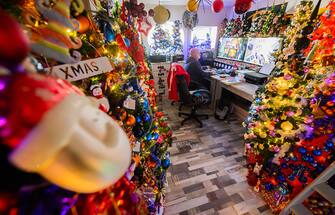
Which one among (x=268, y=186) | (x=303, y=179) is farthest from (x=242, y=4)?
(x=268, y=186)

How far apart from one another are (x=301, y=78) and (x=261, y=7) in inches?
100

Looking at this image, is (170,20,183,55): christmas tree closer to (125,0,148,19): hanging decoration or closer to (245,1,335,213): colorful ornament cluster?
(125,0,148,19): hanging decoration

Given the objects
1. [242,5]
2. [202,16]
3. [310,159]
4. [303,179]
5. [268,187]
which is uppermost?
[202,16]

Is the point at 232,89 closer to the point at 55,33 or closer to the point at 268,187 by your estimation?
the point at 268,187

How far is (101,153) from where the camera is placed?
282 millimetres

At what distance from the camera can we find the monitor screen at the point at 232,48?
328cm

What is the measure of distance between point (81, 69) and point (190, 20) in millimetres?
3975

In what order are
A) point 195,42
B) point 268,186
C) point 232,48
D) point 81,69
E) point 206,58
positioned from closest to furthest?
point 81,69
point 268,186
point 232,48
point 206,58
point 195,42

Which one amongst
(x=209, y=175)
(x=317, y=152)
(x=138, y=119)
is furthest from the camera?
(x=209, y=175)

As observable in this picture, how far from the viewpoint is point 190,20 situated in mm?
3895

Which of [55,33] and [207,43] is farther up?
[55,33]

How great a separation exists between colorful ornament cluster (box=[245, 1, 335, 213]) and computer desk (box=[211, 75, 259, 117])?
2.03 feet

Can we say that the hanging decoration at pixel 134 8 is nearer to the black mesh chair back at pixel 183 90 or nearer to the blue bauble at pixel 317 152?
the black mesh chair back at pixel 183 90

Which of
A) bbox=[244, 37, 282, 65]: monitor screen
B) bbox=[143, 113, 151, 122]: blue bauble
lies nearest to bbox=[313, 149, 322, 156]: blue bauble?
bbox=[143, 113, 151, 122]: blue bauble
